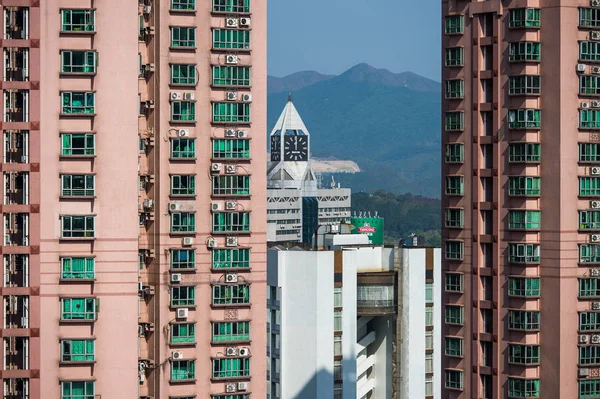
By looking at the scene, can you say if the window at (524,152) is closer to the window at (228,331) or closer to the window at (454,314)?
the window at (454,314)

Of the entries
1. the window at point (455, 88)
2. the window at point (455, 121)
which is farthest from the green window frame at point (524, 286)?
the window at point (455, 88)

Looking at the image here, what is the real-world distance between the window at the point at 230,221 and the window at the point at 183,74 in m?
4.07

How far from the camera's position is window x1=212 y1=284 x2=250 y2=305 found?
5112 centimetres

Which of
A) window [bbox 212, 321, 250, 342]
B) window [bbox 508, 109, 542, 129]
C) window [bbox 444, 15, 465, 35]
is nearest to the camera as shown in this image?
window [bbox 212, 321, 250, 342]

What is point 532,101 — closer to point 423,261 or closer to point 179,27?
point 179,27

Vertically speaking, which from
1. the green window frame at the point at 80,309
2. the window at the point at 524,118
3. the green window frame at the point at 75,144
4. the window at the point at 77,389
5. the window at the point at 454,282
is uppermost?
the window at the point at 524,118

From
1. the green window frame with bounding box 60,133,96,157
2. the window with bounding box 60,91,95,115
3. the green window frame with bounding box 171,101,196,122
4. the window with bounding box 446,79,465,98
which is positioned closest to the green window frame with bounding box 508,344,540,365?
the window with bounding box 446,79,465,98

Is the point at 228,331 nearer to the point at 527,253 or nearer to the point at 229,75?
the point at 229,75

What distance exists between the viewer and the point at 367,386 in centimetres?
7750

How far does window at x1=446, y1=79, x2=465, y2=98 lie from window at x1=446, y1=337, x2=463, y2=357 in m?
8.00

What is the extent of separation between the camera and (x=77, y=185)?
47344 mm

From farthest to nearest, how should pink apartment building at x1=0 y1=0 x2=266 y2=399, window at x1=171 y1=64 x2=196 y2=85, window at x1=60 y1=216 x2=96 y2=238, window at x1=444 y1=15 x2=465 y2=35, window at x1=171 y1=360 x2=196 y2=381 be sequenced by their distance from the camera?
window at x1=444 y1=15 x2=465 y2=35, window at x1=171 y1=64 x2=196 y2=85, window at x1=171 y1=360 x2=196 y2=381, window at x1=60 y1=216 x2=96 y2=238, pink apartment building at x1=0 y1=0 x2=266 y2=399

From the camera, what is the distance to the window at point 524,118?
54312 mm

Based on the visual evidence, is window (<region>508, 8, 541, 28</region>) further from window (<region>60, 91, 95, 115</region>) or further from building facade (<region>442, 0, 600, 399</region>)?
window (<region>60, 91, 95, 115</region>)
